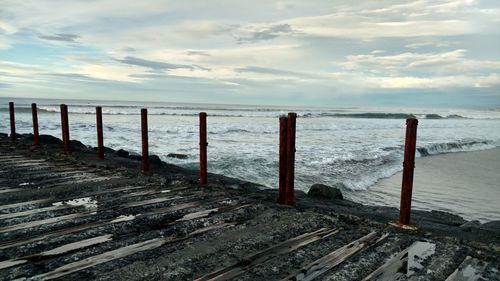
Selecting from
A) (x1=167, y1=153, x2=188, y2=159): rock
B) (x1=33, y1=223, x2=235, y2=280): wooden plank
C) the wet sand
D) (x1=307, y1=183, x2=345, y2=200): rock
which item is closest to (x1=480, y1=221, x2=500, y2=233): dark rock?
the wet sand

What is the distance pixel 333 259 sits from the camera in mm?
3340

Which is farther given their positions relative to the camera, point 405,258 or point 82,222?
point 82,222

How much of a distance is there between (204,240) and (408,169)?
98.0 inches

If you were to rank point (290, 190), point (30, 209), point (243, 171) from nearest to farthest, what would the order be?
point (30, 209)
point (290, 190)
point (243, 171)

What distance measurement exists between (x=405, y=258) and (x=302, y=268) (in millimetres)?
990

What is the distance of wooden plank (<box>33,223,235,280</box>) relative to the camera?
9.63ft

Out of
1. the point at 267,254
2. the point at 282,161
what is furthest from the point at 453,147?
the point at 267,254

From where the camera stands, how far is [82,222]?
163 inches

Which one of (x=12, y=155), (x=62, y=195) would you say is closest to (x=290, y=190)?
(x=62, y=195)

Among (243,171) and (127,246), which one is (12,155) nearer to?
(243,171)

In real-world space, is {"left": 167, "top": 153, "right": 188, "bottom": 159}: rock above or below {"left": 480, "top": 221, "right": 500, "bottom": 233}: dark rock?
below

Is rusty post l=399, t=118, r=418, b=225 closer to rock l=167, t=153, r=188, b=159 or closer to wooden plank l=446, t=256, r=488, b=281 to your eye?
wooden plank l=446, t=256, r=488, b=281

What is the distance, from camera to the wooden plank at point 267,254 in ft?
9.81

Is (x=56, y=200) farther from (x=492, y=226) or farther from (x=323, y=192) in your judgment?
(x=492, y=226)
